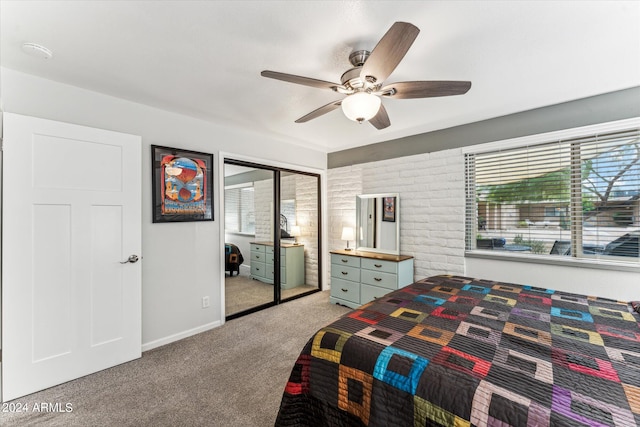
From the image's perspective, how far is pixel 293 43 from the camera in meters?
1.72

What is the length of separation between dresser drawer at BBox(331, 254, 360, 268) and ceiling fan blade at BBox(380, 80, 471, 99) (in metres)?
2.25

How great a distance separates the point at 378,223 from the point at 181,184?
253cm

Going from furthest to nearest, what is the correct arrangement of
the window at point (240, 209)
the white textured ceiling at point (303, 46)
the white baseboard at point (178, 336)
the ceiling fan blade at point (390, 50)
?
1. the window at point (240, 209)
2. the white baseboard at point (178, 336)
3. the white textured ceiling at point (303, 46)
4. the ceiling fan blade at point (390, 50)

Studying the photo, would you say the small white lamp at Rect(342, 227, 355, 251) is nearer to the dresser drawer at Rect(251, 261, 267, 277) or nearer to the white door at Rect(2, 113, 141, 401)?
the dresser drawer at Rect(251, 261, 267, 277)

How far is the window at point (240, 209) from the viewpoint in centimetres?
338

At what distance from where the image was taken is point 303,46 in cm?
175

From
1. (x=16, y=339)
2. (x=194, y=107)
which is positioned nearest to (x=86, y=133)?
(x=194, y=107)

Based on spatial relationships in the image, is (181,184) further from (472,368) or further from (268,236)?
(472,368)

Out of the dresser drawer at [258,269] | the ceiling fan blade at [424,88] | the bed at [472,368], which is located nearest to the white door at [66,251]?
the dresser drawer at [258,269]

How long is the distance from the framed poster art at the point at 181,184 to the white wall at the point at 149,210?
0.22ft

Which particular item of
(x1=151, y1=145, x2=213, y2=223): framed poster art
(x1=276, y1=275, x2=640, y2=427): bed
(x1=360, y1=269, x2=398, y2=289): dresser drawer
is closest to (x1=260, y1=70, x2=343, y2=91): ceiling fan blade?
(x1=276, y1=275, x2=640, y2=427): bed

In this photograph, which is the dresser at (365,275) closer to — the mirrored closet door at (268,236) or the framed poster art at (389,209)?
the framed poster art at (389,209)

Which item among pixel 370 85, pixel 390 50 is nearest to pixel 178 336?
pixel 370 85

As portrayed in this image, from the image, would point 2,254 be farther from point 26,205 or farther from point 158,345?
point 158,345
